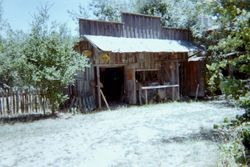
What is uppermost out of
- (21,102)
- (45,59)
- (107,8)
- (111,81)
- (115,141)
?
(107,8)

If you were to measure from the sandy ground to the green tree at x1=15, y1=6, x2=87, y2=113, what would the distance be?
148 cm

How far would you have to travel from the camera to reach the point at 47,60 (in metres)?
14.1

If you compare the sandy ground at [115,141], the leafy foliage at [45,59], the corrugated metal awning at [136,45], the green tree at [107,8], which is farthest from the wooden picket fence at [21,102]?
the green tree at [107,8]

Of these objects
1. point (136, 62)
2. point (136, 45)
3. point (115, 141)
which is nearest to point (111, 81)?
point (136, 62)

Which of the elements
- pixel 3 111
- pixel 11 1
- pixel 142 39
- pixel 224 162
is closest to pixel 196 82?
pixel 142 39

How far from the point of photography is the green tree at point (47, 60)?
13.9 metres

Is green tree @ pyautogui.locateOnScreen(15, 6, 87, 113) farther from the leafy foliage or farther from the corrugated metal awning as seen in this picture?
the corrugated metal awning

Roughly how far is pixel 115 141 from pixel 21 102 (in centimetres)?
735

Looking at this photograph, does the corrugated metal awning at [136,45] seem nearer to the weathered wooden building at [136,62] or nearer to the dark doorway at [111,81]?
the weathered wooden building at [136,62]

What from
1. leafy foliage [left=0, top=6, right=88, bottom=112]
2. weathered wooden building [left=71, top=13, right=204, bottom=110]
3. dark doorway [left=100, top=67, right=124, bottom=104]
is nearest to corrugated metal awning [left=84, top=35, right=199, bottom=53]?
weathered wooden building [left=71, top=13, right=204, bottom=110]

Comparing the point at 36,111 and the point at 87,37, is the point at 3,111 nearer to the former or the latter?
the point at 36,111

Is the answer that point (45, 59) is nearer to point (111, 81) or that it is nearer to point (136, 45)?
point (136, 45)

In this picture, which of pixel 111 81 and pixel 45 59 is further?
pixel 111 81

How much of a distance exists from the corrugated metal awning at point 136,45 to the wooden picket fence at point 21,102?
3553mm
